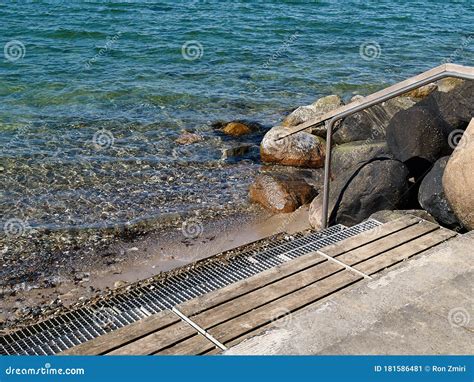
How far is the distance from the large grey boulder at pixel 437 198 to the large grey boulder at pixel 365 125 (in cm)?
358

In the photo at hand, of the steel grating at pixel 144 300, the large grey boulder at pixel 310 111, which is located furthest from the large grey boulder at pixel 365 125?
the steel grating at pixel 144 300

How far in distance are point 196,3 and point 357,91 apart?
11.5 metres

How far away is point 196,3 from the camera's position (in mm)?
24562

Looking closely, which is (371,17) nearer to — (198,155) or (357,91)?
(357,91)

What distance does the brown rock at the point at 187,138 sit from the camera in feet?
38.6

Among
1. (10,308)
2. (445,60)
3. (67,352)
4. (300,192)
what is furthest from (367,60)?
(67,352)

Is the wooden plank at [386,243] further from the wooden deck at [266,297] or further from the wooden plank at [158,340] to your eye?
the wooden plank at [158,340]

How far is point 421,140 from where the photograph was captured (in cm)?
745

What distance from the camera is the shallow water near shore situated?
939cm

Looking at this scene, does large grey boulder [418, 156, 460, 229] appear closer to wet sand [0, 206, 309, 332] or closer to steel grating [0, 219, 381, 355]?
steel grating [0, 219, 381, 355]

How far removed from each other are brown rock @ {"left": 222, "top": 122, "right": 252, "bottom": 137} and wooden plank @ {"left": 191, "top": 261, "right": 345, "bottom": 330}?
24.4 ft

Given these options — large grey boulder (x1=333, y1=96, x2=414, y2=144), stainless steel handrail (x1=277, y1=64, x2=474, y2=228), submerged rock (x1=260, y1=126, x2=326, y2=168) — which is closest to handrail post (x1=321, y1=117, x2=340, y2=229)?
stainless steel handrail (x1=277, y1=64, x2=474, y2=228)

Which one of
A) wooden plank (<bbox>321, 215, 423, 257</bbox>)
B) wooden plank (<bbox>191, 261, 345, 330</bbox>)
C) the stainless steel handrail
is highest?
the stainless steel handrail

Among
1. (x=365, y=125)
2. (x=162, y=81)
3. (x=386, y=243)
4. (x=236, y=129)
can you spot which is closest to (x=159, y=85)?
(x=162, y=81)
